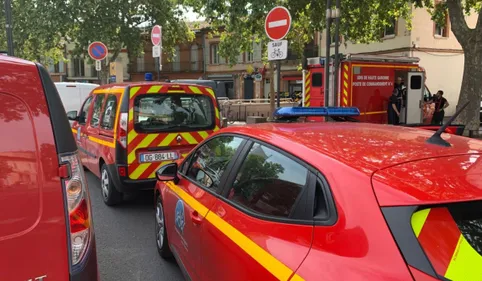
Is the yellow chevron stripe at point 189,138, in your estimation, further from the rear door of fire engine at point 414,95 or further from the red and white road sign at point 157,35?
the rear door of fire engine at point 414,95

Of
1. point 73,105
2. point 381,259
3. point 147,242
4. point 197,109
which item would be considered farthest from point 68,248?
point 73,105

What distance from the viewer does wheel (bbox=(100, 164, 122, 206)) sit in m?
5.88

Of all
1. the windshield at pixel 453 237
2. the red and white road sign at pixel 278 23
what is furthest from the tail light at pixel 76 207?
the red and white road sign at pixel 278 23

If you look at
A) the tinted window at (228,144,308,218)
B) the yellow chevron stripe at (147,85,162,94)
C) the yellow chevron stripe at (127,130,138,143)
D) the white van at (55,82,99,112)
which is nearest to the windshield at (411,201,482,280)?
the tinted window at (228,144,308,218)

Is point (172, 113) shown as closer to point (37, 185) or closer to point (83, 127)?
point (83, 127)

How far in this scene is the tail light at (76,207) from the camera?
79.4 inches

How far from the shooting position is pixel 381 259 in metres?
1.49

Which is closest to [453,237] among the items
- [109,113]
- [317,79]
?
[109,113]

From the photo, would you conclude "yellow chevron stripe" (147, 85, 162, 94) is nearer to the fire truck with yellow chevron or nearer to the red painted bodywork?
the red painted bodywork

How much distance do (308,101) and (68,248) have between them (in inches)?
420

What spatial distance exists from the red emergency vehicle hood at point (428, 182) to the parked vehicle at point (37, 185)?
1437 millimetres

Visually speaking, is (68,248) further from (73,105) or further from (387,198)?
(73,105)

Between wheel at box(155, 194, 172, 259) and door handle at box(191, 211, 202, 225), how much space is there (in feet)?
3.78

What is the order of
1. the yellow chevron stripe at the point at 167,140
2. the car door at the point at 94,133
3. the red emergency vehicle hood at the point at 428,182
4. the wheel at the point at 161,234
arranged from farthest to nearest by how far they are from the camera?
the car door at the point at 94,133 < the yellow chevron stripe at the point at 167,140 < the wheel at the point at 161,234 < the red emergency vehicle hood at the point at 428,182
